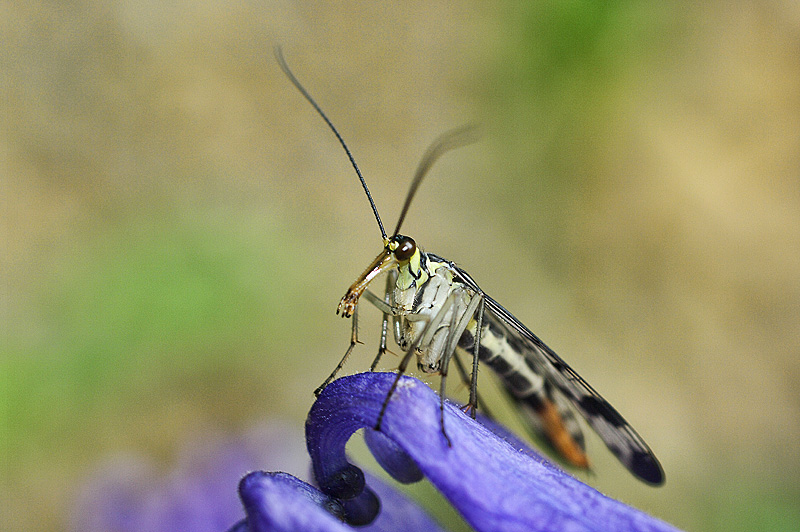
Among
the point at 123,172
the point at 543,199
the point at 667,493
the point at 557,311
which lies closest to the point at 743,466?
the point at 667,493

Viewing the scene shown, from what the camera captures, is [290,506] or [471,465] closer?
[290,506]

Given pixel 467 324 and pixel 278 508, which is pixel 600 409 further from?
pixel 278 508

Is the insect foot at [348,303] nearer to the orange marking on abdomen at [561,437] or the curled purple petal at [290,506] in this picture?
the curled purple petal at [290,506]

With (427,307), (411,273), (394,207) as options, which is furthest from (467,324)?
(394,207)

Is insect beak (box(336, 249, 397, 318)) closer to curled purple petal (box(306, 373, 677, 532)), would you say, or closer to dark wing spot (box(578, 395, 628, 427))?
curled purple petal (box(306, 373, 677, 532))

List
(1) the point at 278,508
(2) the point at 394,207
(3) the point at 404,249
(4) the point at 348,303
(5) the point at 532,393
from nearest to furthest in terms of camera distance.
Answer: (1) the point at 278,508 < (4) the point at 348,303 < (3) the point at 404,249 < (5) the point at 532,393 < (2) the point at 394,207
